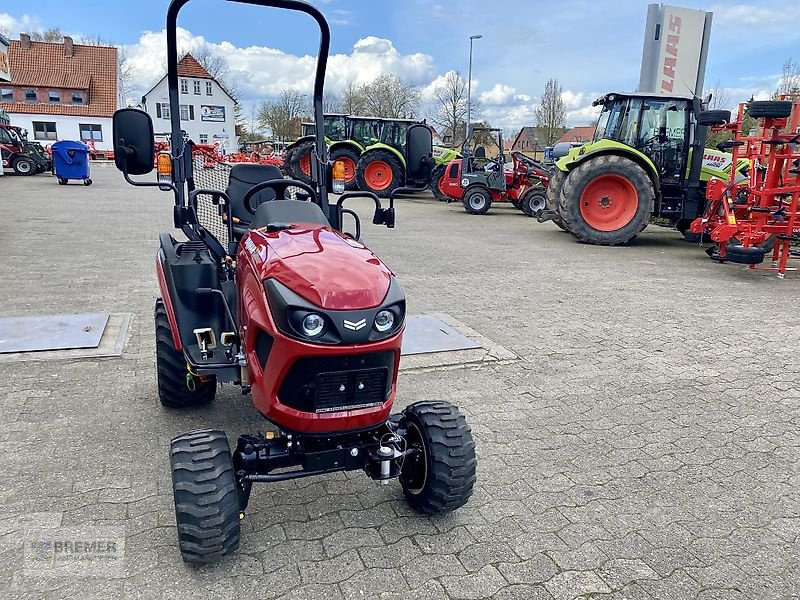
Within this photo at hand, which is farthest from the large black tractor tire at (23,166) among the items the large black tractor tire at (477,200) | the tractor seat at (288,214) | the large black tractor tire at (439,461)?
the large black tractor tire at (439,461)

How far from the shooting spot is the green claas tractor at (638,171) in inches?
390

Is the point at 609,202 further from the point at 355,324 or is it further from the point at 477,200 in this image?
the point at 355,324

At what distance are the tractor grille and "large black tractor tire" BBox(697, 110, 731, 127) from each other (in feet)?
27.9

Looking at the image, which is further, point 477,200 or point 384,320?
point 477,200

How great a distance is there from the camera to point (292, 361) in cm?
222

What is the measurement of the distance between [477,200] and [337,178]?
39.8 ft

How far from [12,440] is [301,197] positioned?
1.97m

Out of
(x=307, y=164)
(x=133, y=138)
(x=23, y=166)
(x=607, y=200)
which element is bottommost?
(x=23, y=166)

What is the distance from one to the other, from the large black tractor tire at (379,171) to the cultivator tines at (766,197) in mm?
10747

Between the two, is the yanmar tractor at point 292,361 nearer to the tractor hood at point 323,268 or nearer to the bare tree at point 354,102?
the tractor hood at point 323,268

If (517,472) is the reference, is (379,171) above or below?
above

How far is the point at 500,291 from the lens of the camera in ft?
22.6

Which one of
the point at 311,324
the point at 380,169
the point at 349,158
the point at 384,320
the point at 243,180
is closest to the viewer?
the point at 311,324

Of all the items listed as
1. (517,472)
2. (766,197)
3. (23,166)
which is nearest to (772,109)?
(766,197)
